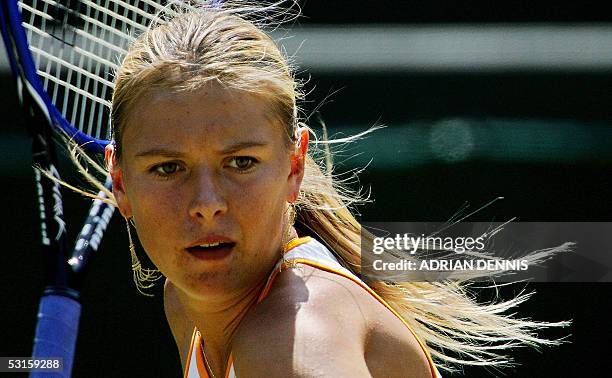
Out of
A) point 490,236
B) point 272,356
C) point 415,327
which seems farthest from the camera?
point 490,236

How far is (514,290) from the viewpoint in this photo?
93.7 inches

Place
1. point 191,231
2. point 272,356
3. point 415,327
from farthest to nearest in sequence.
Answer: point 415,327 < point 191,231 < point 272,356

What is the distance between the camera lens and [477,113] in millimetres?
2434

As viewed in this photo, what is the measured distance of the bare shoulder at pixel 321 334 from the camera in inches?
40.5

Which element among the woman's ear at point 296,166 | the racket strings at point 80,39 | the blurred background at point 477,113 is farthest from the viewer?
the blurred background at point 477,113

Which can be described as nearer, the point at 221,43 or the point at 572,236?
the point at 221,43

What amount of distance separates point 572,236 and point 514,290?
198 mm

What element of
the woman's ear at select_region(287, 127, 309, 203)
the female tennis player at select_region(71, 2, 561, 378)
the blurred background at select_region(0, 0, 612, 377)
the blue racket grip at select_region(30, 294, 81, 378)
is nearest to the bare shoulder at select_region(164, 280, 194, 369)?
the blue racket grip at select_region(30, 294, 81, 378)

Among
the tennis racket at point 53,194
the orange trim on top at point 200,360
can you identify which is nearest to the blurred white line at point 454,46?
the tennis racket at point 53,194

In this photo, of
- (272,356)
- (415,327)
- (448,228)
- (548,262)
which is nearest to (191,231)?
(272,356)

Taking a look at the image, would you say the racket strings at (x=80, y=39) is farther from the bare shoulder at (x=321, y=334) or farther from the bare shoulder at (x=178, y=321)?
the bare shoulder at (x=321, y=334)

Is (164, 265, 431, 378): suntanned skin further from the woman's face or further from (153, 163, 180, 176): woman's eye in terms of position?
(153, 163, 180, 176): woman's eye

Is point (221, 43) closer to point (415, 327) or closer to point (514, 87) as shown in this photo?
point (415, 327)

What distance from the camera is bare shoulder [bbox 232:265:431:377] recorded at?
1.03 metres
